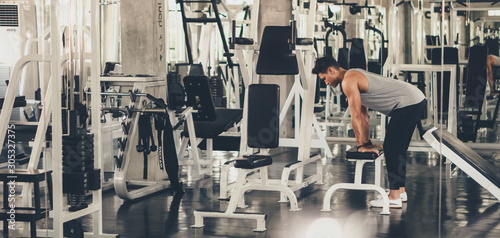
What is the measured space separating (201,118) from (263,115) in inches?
51.3

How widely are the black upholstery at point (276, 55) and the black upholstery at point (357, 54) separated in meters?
3.26

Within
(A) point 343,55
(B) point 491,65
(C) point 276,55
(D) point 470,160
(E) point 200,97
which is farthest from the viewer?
(A) point 343,55

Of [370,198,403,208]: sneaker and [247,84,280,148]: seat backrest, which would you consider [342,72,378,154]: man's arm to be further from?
[370,198,403,208]: sneaker

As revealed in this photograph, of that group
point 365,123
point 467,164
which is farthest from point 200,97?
point 467,164

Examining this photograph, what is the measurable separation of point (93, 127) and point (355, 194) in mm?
2818

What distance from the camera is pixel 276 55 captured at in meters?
6.04

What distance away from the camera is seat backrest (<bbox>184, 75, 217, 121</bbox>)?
6521 mm

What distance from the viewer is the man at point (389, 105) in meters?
5.37

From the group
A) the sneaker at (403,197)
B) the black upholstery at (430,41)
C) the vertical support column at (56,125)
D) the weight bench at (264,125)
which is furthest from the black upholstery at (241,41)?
the black upholstery at (430,41)

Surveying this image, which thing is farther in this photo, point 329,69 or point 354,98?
point 329,69

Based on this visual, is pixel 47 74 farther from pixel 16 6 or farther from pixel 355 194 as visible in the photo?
pixel 355 194

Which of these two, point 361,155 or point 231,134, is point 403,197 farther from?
point 231,134

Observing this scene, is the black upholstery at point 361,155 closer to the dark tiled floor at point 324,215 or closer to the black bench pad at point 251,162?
the dark tiled floor at point 324,215

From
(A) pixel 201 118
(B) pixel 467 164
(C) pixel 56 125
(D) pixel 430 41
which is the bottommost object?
(B) pixel 467 164
